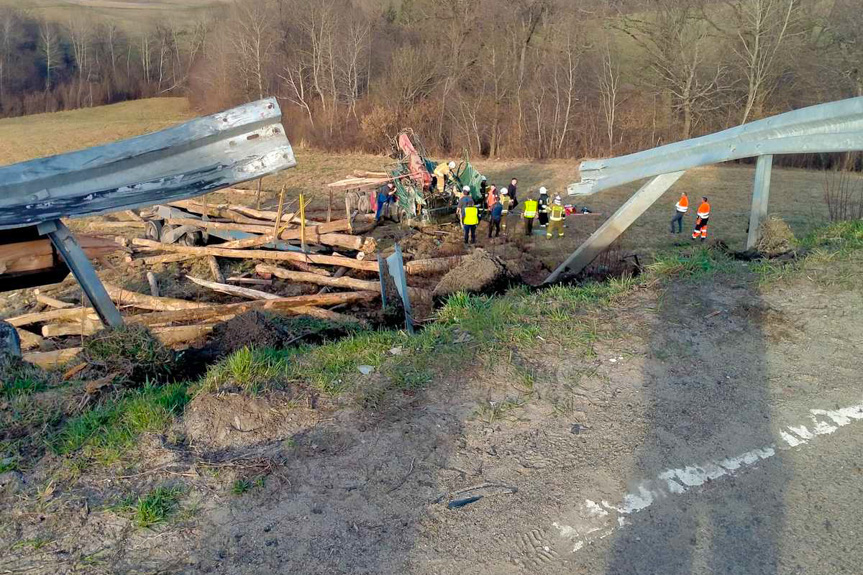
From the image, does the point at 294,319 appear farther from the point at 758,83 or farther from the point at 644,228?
the point at 758,83

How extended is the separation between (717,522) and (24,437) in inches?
165

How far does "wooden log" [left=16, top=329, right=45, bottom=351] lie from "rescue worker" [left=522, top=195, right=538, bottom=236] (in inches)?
457

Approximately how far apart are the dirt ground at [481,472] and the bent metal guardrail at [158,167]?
6.53 feet

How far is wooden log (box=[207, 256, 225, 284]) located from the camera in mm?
13044

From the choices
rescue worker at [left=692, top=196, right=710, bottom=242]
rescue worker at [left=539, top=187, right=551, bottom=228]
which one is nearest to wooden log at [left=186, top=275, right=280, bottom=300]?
rescue worker at [left=539, top=187, right=551, bottom=228]

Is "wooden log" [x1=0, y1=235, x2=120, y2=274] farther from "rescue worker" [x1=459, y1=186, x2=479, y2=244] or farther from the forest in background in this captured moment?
the forest in background

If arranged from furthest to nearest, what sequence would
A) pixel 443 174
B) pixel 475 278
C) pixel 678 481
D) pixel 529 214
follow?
pixel 443 174 → pixel 529 214 → pixel 475 278 → pixel 678 481

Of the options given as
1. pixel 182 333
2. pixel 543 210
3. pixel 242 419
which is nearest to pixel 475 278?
pixel 182 333

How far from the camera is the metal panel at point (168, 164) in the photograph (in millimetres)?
5062

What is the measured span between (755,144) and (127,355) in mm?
7191

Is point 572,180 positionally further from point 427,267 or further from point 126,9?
point 126,9

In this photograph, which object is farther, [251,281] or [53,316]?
[251,281]

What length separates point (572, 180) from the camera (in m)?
25.3

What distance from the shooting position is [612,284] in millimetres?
6371
